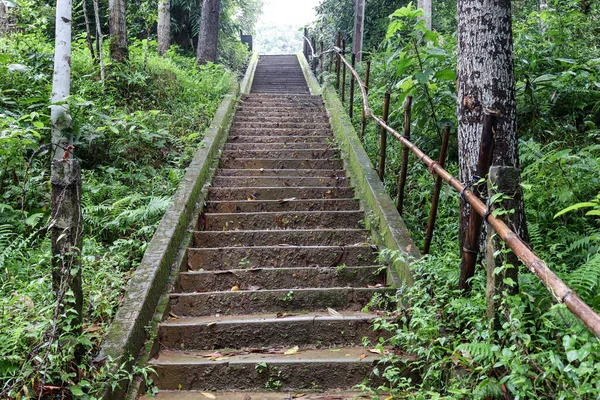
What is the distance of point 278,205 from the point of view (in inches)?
206

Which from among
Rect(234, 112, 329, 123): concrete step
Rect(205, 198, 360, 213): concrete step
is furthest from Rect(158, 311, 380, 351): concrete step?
Rect(234, 112, 329, 123): concrete step

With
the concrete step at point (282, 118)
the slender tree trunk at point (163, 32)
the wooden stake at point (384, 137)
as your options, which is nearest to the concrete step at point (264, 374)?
the wooden stake at point (384, 137)

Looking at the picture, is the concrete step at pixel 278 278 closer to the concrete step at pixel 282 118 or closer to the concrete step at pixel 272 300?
the concrete step at pixel 272 300

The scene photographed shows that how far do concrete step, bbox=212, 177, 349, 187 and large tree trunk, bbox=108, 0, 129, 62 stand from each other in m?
3.37

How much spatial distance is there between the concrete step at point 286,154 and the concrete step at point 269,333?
366 centimetres

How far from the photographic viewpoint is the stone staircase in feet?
9.69

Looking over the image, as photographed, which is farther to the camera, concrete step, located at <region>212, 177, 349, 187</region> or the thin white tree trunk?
concrete step, located at <region>212, 177, 349, 187</region>

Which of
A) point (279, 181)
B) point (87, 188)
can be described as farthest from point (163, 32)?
point (87, 188)

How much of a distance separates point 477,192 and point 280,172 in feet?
12.1

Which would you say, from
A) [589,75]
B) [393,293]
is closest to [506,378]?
[393,293]

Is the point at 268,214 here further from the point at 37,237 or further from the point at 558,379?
the point at 558,379

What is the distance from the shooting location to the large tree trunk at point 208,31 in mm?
12555

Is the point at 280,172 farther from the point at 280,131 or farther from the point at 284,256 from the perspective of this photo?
the point at 284,256

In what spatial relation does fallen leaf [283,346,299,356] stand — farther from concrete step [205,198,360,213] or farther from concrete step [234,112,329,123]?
concrete step [234,112,329,123]
